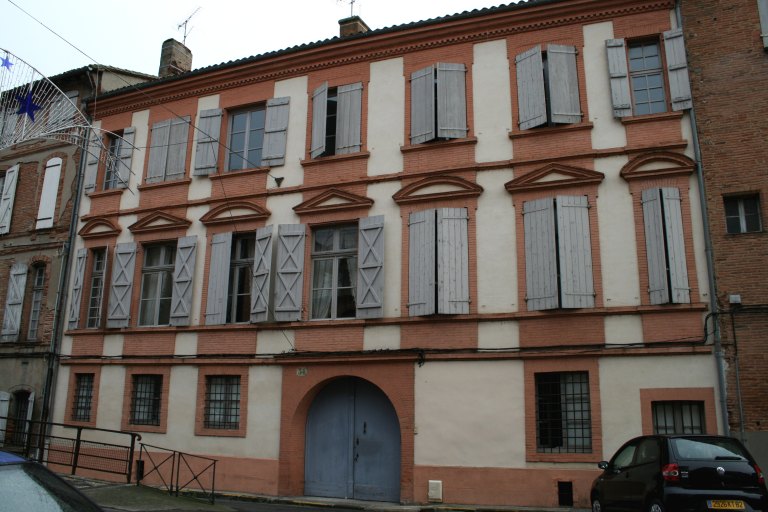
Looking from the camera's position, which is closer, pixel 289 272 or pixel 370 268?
pixel 370 268

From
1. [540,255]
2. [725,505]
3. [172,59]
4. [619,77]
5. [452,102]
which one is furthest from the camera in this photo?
[172,59]

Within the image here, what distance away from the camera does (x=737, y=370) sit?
11.9 m

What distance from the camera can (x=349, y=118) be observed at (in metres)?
15.9

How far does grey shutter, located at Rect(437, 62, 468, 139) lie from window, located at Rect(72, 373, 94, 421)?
11101 millimetres

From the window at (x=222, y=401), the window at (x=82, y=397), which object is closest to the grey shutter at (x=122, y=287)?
the window at (x=82, y=397)

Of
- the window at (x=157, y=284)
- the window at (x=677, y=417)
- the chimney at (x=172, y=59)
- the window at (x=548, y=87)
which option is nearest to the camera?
Result: the window at (x=677, y=417)

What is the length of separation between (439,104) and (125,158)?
9106mm

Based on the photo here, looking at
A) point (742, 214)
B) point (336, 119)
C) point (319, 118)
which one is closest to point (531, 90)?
point (336, 119)

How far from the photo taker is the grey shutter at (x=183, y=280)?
→ 1650cm

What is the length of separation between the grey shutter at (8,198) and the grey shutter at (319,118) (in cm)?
1050

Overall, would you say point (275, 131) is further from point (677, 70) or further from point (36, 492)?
point (36, 492)

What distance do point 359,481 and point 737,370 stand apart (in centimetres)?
764

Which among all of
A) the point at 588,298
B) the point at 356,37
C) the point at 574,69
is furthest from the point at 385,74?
the point at 588,298

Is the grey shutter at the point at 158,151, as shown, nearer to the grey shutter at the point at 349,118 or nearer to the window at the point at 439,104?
the grey shutter at the point at 349,118
